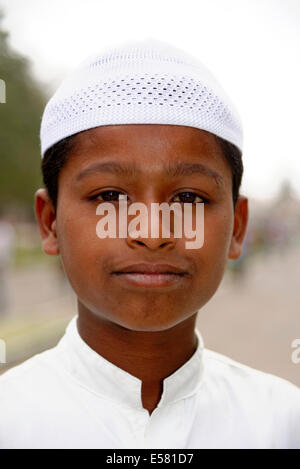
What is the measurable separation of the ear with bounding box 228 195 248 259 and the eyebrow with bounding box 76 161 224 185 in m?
0.36

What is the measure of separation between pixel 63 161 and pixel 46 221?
27 centimetres

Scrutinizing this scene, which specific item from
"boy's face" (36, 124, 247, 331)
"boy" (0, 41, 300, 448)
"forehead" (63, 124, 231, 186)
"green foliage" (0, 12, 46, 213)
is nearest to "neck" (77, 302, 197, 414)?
"boy" (0, 41, 300, 448)

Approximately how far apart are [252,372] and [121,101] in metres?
0.96

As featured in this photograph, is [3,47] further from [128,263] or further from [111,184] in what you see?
[128,263]

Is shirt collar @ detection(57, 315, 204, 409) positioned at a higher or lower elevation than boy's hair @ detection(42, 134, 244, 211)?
lower

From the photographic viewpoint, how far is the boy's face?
1.42m

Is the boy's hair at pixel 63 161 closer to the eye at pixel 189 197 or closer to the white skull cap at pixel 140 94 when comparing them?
the white skull cap at pixel 140 94

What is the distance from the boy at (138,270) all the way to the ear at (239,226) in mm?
11

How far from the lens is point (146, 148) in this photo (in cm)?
144

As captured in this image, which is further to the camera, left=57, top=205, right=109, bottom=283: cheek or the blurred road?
the blurred road

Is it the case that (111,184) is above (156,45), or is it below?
below

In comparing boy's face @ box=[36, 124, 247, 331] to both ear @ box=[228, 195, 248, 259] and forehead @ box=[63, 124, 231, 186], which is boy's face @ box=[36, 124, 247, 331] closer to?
forehead @ box=[63, 124, 231, 186]

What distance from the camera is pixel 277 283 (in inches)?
611
